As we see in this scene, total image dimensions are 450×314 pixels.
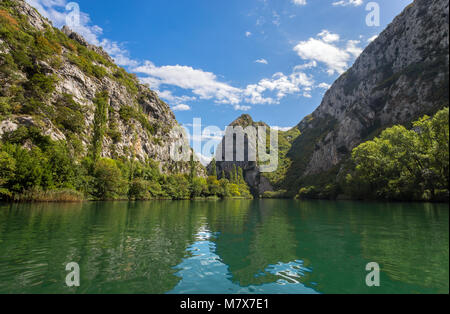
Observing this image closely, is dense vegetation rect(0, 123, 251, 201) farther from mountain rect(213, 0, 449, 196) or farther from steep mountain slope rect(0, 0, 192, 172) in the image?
mountain rect(213, 0, 449, 196)

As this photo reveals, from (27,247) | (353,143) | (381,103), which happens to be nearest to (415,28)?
(381,103)

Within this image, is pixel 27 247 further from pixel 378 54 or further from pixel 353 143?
pixel 378 54

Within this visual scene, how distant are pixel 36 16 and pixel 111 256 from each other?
134930mm

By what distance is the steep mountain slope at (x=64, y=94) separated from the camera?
2516 inches

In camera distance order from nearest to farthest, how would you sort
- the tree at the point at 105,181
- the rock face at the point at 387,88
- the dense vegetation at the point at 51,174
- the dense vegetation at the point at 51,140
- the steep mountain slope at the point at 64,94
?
the dense vegetation at the point at 51,174 → the dense vegetation at the point at 51,140 → the steep mountain slope at the point at 64,94 → the tree at the point at 105,181 → the rock face at the point at 387,88

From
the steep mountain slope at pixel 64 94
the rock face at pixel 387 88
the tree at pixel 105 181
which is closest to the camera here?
the steep mountain slope at pixel 64 94

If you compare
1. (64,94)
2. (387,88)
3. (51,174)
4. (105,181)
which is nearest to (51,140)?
(51,174)

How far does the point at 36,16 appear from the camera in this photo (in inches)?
3942

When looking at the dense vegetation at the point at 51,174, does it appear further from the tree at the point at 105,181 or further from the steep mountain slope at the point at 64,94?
the steep mountain slope at the point at 64,94

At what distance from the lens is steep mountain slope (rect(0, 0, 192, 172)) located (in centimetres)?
6391

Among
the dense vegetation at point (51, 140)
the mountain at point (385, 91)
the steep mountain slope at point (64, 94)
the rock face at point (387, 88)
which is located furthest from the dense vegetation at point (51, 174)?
the rock face at point (387, 88)

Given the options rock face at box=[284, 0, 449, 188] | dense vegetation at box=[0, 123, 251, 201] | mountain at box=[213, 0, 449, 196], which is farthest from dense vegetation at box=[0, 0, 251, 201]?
rock face at box=[284, 0, 449, 188]

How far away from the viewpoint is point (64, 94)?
8150 centimetres

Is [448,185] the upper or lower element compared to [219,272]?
upper
